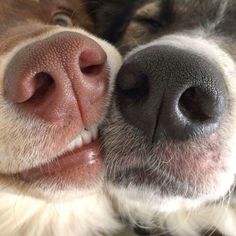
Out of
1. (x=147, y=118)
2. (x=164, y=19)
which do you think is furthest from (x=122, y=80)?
(x=164, y=19)

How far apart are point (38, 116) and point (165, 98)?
0.86ft

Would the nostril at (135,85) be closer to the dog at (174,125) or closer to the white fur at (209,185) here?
the dog at (174,125)

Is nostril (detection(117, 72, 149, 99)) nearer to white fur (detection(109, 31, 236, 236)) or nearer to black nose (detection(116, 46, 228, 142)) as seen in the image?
black nose (detection(116, 46, 228, 142))

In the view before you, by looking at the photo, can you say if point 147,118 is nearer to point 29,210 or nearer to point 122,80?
point 122,80

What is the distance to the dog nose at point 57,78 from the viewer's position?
3.58 feet

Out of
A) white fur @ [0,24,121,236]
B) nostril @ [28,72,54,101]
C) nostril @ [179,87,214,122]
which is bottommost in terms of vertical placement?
white fur @ [0,24,121,236]

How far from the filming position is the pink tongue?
1.19 meters

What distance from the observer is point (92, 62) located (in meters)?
1.17

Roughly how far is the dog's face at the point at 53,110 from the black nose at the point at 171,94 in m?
0.07

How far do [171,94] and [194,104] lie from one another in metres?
0.05

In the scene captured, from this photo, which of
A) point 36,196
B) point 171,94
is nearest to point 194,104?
point 171,94

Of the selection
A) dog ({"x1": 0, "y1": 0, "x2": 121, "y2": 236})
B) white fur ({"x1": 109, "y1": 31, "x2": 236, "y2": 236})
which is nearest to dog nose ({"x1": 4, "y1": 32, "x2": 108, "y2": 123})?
dog ({"x1": 0, "y1": 0, "x2": 121, "y2": 236})

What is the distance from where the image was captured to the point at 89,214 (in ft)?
5.40

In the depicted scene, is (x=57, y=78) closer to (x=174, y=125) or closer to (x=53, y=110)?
(x=53, y=110)
